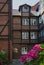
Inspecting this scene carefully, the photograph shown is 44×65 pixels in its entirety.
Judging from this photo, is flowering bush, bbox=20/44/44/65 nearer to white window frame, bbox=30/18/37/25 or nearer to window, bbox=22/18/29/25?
window, bbox=22/18/29/25

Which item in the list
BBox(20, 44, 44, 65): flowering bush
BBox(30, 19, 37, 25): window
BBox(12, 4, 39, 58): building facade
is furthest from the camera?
BBox(30, 19, 37, 25): window

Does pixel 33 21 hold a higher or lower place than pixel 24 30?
higher

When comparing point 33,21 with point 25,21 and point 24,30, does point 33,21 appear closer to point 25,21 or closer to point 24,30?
point 25,21

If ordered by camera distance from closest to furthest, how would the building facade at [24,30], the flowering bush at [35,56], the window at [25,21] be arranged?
the flowering bush at [35,56], the building facade at [24,30], the window at [25,21]

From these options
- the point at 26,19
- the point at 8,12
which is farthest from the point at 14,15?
the point at 8,12

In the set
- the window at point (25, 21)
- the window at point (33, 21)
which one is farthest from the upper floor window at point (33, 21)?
the window at point (25, 21)

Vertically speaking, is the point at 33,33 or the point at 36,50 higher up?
the point at 36,50

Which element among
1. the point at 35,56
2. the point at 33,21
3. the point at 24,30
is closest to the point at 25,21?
the point at 33,21

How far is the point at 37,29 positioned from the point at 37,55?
3221 cm

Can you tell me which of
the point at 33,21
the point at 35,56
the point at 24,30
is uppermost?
the point at 35,56

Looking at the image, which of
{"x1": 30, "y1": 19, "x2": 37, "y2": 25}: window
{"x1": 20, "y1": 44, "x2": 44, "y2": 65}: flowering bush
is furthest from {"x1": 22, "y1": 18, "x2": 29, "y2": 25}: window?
{"x1": 20, "y1": 44, "x2": 44, "y2": 65}: flowering bush

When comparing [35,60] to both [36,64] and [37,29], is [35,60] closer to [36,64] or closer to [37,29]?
[36,64]

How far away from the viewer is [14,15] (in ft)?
115

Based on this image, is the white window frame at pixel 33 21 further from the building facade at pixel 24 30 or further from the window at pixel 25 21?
the window at pixel 25 21
